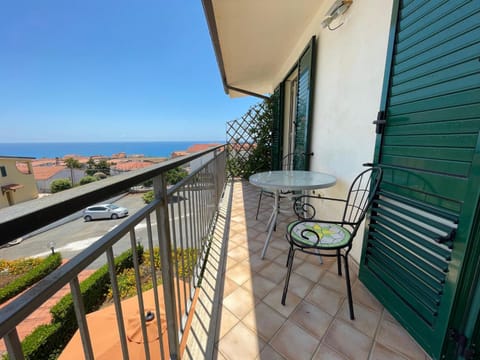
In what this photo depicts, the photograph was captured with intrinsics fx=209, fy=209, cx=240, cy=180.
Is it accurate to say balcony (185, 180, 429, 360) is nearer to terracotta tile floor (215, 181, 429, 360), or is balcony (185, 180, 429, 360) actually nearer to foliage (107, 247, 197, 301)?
terracotta tile floor (215, 181, 429, 360)

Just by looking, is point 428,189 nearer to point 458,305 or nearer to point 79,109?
point 458,305

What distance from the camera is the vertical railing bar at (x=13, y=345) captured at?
31 cm

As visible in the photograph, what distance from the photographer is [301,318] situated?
50.6 inches

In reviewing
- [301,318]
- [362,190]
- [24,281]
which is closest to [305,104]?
[362,190]

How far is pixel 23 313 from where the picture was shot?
0.32 m

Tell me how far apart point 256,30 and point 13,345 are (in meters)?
3.30

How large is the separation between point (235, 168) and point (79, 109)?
110ft

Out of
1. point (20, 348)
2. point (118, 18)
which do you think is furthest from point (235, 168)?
point (118, 18)

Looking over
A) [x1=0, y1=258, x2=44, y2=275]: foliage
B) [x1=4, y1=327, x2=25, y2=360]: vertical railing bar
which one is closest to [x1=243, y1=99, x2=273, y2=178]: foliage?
[x1=4, y1=327, x2=25, y2=360]: vertical railing bar

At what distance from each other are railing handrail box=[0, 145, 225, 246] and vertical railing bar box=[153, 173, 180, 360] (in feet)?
0.90

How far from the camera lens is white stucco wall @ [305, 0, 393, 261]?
1520mm

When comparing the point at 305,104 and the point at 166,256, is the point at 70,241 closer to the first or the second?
the point at 305,104

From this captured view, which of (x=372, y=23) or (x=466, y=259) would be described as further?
(x=372, y=23)

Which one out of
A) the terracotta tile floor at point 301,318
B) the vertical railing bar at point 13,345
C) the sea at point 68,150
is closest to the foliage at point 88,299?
Result: the terracotta tile floor at point 301,318
